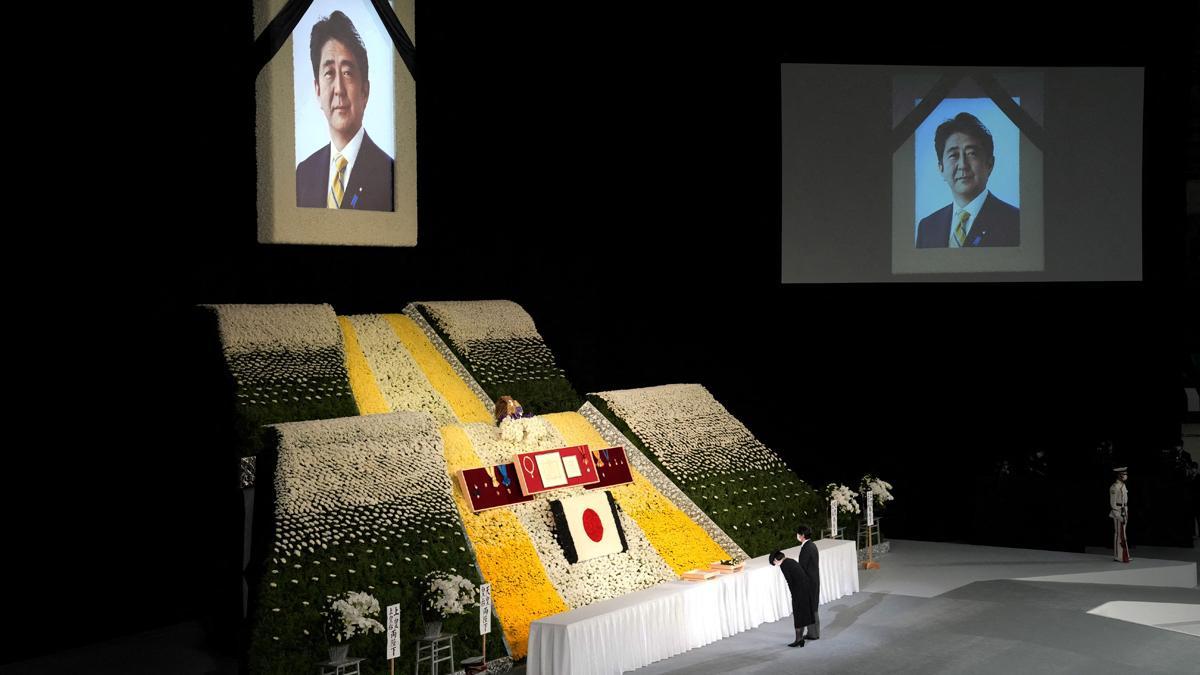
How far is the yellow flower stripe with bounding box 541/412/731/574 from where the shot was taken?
39.2ft

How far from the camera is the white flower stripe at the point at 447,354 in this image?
42.9 feet

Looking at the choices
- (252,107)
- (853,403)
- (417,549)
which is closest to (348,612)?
(417,549)

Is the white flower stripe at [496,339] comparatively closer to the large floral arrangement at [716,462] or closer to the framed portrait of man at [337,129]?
the large floral arrangement at [716,462]

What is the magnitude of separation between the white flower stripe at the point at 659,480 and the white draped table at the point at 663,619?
47 centimetres

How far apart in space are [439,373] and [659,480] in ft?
8.53

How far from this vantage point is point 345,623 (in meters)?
8.56

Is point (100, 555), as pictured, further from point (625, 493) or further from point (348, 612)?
point (625, 493)

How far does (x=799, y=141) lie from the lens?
16.0 meters

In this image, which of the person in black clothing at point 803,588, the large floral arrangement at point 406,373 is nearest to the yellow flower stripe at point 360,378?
the large floral arrangement at point 406,373

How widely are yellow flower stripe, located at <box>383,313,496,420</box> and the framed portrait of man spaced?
0.94 metres

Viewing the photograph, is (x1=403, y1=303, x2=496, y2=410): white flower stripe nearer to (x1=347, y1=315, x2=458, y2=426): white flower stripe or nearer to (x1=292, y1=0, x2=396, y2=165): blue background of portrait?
(x1=347, y1=315, x2=458, y2=426): white flower stripe

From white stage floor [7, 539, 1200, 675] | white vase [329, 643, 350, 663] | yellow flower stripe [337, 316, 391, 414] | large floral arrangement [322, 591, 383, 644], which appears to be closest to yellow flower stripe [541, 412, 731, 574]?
white stage floor [7, 539, 1200, 675]

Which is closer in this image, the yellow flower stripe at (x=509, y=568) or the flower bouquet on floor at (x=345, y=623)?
the flower bouquet on floor at (x=345, y=623)

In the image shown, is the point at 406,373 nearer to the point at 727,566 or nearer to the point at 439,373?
the point at 439,373
